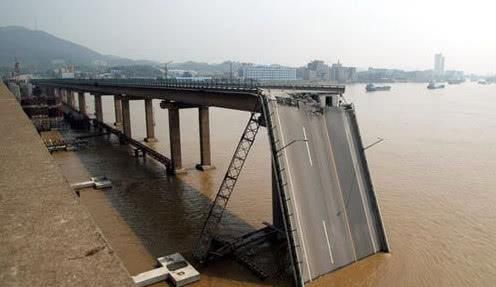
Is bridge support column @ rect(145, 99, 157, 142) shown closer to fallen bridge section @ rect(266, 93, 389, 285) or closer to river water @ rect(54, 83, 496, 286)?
river water @ rect(54, 83, 496, 286)

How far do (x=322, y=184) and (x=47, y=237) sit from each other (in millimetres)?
14368

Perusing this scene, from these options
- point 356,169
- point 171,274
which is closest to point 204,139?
point 356,169

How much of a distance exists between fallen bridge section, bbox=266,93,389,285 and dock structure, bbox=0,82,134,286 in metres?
9.92

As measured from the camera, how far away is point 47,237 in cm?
761

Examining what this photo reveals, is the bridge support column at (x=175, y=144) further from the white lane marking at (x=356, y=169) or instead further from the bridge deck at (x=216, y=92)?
the white lane marking at (x=356, y=169)

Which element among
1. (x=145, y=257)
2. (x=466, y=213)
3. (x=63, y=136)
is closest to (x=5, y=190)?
(x=145, y=257)

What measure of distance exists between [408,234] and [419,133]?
135 ft

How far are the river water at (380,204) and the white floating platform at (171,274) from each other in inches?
26.4

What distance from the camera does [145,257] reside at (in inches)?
786

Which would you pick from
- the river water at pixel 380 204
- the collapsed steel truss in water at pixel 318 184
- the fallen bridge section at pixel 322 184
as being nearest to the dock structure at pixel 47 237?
the river water at pixel 380 204

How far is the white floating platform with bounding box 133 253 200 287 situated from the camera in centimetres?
1709

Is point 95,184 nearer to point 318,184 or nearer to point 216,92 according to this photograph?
point 216,92

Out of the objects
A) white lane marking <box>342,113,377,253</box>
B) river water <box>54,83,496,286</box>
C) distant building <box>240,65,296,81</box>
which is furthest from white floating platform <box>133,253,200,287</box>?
distant building <box>240,65,296,81</box>

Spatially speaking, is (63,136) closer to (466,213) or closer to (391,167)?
(391,167)
